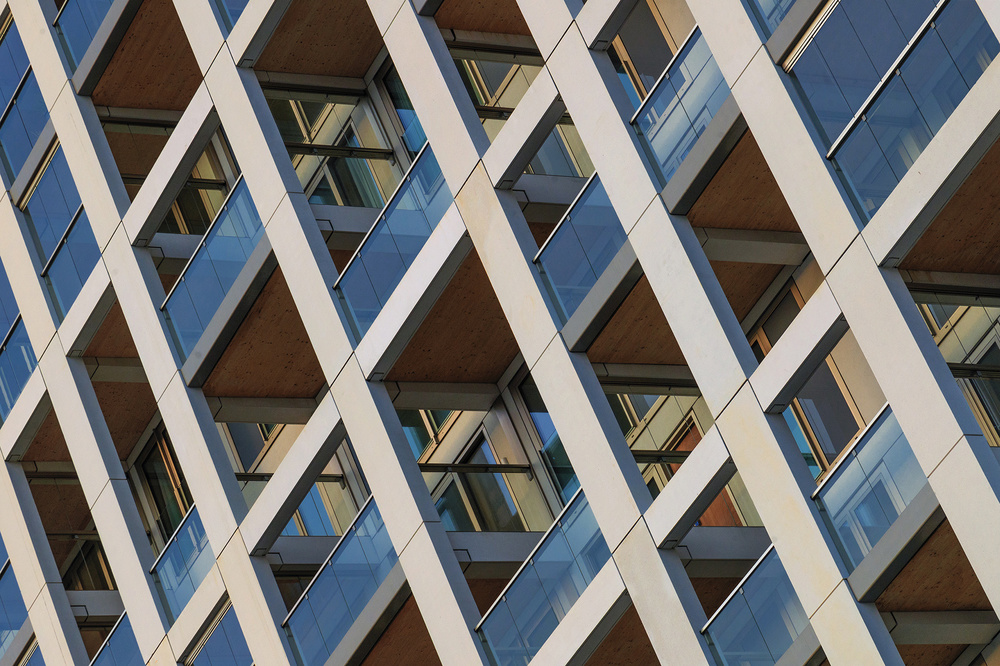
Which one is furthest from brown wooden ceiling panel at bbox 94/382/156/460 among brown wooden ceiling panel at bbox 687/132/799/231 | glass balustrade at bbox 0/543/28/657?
brown wooden ceiling panel at bbox 687/132/799/231

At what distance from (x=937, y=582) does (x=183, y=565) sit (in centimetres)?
1108

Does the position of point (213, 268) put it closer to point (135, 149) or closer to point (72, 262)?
point (72, 262)

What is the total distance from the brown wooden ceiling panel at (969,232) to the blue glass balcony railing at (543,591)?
4.28 m

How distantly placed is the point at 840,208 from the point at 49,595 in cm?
1471

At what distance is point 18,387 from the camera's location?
26359mm

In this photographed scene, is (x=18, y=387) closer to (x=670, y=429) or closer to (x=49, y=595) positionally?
(x=49, y=595)

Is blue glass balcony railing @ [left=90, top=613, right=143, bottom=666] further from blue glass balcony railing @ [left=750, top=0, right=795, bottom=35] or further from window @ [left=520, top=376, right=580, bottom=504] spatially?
blue glass balcony railing @ [left=750, top=0, right=795, bottom=35]

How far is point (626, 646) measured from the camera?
57.9 ft

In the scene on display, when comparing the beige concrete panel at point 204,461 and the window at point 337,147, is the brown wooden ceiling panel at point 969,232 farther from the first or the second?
the beige concrete panel at point 204,461

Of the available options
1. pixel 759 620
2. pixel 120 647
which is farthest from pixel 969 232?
pixel 120 647

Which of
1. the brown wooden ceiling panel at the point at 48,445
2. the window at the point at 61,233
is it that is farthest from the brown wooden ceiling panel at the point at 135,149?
the brown wooden ceiling panel at the point at 48,445

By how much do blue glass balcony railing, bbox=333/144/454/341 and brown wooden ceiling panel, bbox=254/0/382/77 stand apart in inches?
138

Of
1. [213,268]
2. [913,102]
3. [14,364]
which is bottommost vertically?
[913,102]

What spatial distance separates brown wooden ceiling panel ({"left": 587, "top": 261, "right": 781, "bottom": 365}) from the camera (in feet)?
59.0
